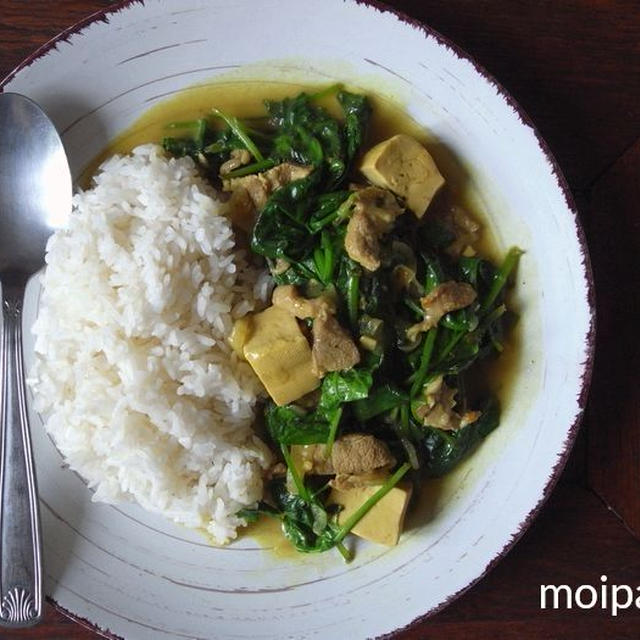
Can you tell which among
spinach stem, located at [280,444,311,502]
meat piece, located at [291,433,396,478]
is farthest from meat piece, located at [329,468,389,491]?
spinach stem, located at [280,444,311,502]

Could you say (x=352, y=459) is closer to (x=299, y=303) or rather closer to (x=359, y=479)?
(x=359, y=479)

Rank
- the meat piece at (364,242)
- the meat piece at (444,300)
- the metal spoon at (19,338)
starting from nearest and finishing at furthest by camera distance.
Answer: the meat piece at (364,242) < the meat piece at (444,300) < the metal spoon at (19,338)

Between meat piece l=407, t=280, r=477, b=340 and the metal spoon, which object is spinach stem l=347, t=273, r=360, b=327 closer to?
meat piece l=407, t=280, r=477, b=340

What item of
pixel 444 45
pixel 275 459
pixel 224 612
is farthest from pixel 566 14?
pixel 224 612

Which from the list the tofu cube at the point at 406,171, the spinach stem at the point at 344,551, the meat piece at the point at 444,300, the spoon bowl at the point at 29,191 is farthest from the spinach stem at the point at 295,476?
the spoon bowl at the point at 29,191

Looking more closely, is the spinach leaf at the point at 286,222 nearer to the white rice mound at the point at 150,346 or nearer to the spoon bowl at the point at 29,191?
the white rice mound at the point at 150,346

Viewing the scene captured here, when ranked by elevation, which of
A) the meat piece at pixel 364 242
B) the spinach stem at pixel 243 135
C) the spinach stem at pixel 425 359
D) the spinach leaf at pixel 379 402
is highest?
the spinach stem at pixel 243 135

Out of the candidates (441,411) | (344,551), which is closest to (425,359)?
(441,411)
